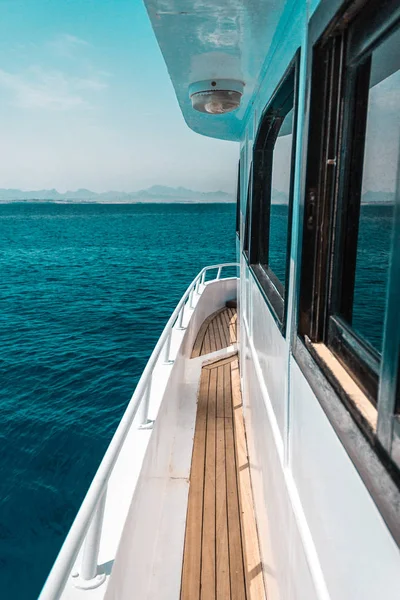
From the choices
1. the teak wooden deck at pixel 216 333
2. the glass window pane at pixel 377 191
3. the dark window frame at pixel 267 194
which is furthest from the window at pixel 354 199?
the teak wooden deck at pixel 216 333

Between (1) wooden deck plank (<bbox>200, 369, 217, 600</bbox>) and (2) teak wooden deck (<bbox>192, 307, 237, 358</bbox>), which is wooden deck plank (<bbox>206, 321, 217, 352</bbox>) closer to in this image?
(2) teak wooden deck (<bbox>192, 307, 237, 358</bbox>)

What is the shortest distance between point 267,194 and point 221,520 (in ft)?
7.41

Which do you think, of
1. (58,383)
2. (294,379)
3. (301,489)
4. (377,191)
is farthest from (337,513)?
(58,383)

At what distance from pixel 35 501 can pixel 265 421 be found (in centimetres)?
428

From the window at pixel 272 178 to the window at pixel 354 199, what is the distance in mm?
334

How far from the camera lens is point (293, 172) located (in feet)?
5.58

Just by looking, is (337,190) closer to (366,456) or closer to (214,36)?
(366,456)

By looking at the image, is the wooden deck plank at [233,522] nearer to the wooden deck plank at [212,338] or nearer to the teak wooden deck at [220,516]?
the teak wooden deck at [220,516]

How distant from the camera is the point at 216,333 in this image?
684 centimetres

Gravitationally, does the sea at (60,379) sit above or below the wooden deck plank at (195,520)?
below

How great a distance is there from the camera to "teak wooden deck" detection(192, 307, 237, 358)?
20.4 feet

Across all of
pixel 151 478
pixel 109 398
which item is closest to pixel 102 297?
pixel 109 398

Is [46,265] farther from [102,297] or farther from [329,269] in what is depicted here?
[329,269]

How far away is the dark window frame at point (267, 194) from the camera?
6.53 ft
